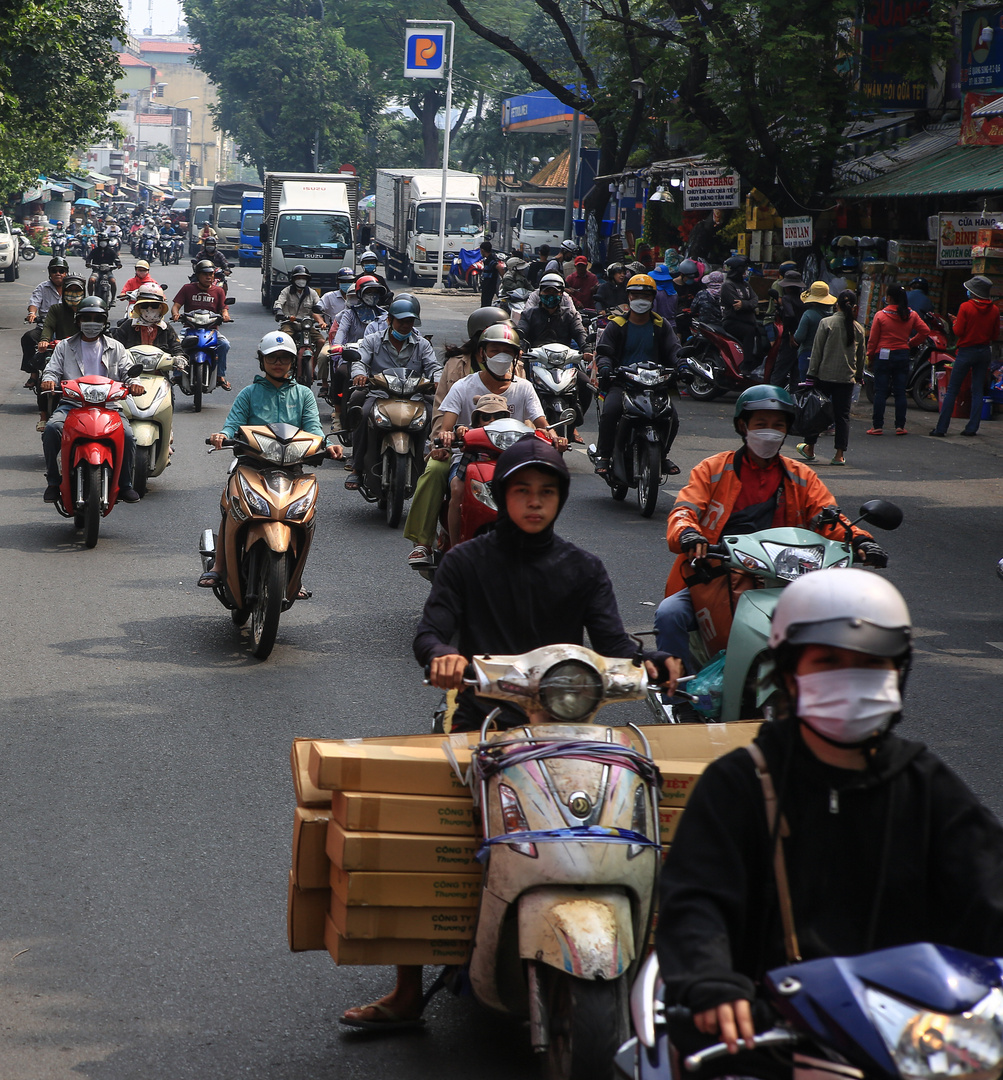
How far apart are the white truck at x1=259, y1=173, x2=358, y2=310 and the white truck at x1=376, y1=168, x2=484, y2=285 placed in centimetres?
787

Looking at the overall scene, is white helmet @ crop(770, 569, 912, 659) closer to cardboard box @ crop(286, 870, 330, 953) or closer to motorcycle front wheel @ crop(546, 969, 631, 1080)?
motorcycle front wheel @ crop(546, 969, 631, 1080)

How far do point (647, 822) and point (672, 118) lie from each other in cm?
2488

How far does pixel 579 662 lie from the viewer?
3.72 m

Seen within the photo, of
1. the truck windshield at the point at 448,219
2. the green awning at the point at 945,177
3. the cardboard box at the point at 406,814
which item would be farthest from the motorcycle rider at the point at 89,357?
the truck windshield at the point at 448,219

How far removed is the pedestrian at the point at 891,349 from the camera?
17.5 m

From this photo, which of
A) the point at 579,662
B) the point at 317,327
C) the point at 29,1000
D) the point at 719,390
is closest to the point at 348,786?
the point at 579,662

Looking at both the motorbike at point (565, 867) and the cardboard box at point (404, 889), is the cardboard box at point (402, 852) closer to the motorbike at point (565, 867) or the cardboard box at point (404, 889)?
the cardboard box at point (404, 889)

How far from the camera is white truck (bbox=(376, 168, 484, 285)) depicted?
4697 centimetres

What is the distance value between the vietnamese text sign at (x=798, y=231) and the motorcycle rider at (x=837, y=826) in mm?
22193

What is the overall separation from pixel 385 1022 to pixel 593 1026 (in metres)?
0.95

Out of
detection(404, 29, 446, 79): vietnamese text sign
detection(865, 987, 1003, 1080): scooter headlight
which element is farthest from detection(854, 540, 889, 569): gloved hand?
detection(404, 29, 446, 79): vietnamese text sign

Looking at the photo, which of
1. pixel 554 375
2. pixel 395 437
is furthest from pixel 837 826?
pixel 554 375

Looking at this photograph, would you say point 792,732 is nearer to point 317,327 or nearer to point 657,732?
point 657,732

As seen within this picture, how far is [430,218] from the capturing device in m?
47.1
